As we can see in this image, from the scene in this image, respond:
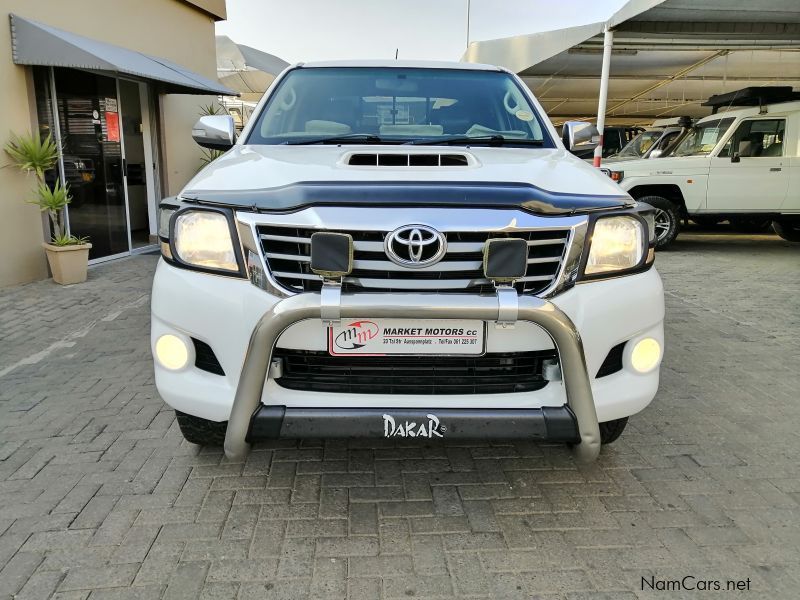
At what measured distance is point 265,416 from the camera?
2.24 meters

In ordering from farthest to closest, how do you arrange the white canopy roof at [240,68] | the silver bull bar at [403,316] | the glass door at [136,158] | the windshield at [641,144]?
the white canopy roof at [240,68]
the windshield at [641,144]
the glass door at [136,158]
the silver bull bar at [403,316]

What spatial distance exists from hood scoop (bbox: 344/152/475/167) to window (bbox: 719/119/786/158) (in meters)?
8.59

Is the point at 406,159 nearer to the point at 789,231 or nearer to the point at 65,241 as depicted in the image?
the point at 65,241

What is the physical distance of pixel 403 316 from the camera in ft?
7.10

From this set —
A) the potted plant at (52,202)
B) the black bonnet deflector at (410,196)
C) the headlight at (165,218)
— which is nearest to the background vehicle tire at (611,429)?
the black bonnet deflector at (410,196)

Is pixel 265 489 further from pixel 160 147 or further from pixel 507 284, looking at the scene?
pixel 160 147

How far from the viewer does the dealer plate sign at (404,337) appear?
88.6 inches

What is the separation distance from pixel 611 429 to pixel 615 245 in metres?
0.97

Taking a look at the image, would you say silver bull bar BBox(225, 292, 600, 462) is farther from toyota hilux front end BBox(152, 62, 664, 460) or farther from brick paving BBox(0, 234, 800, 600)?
brick paving BBox(0, 234, 800, 600)

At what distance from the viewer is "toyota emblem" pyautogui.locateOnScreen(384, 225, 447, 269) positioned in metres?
2.19

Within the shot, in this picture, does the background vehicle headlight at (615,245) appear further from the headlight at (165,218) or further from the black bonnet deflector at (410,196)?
the headlight at (165,218)

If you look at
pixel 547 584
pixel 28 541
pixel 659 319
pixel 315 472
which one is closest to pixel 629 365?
pixel 659 319

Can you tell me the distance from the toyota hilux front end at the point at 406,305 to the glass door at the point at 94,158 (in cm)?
642

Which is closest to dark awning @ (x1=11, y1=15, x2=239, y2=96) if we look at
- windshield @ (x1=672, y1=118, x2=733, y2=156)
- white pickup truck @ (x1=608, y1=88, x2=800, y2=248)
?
white pickup truck @ (x1=608, y1=88, x2=800, y2=248)
